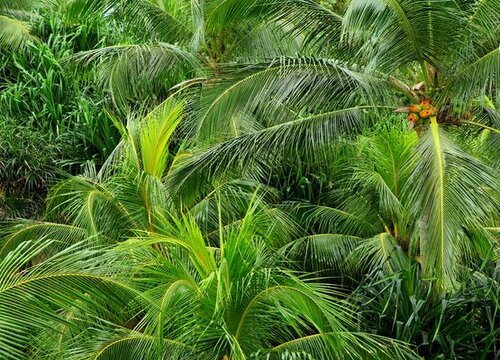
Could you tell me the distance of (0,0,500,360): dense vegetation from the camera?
642cm

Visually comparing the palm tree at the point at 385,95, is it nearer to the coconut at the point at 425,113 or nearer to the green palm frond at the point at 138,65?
the coconut at the point at 425,113

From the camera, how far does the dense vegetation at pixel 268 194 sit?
6418mm

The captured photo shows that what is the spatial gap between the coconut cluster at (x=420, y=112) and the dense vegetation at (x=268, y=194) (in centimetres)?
2

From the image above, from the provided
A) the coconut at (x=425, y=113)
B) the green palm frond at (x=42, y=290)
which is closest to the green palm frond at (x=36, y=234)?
the coconut at (x=425, y=113)

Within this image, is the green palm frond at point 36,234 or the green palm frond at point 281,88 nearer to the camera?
the green palm frond at point 281,88

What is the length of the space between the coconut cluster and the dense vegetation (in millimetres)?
17

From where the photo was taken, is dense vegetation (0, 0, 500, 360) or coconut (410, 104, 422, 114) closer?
dense vegetation (0, 0, 500, 360)

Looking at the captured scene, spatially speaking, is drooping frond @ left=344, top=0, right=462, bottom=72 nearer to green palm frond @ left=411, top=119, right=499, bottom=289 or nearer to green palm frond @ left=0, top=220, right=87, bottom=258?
green palm frond @ left=411, top=119, right=499, bottom=289

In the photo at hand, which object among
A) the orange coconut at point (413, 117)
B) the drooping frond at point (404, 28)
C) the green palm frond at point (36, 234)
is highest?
the drooping frond at point (404, 28)

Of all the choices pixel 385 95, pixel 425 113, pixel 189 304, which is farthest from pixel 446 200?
pixel 189 304

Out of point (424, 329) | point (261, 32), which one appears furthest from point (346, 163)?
point (424, 329)

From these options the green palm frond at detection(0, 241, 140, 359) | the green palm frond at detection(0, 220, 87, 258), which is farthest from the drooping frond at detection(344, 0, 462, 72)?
the green palm frond at detection(0, 220, 87, 258)

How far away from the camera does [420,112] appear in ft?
29.1

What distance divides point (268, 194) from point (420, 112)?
381cm
